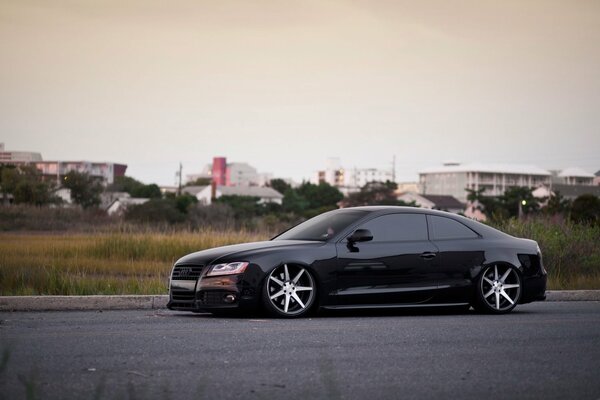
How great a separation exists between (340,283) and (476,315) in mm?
1857

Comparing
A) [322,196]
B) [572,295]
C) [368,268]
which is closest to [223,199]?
[322,196]

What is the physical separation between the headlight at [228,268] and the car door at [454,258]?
2.58 metres

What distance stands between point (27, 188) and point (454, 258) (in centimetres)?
7481

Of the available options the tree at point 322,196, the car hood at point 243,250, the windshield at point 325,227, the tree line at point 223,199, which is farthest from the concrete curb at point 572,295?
the tree at point 322,196

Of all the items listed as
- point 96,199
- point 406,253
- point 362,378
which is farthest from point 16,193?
point 362,378

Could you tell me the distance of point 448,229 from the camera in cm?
1384

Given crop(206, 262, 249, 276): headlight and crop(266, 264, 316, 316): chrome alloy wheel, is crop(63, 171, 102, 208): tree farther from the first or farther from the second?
crop(266, 264, 316, 316): chrome alloy wheel

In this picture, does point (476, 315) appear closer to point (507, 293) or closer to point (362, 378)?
point (507, 293)

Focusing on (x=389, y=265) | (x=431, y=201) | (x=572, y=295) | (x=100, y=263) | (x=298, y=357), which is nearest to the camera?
(x=298, y=357)

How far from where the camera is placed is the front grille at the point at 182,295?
12750 millimetres

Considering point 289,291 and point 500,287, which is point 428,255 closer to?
point 500,287

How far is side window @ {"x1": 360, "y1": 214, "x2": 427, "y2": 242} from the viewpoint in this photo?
44.0 feet

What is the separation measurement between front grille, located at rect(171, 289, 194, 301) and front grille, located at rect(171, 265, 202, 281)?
149 millimetres

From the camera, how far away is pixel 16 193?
8331 centimetres
